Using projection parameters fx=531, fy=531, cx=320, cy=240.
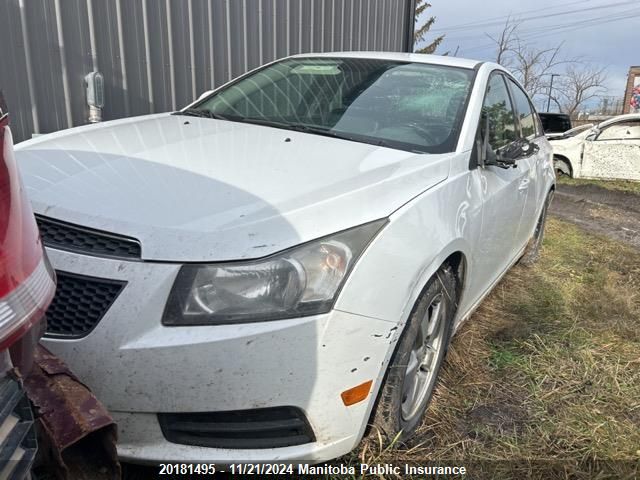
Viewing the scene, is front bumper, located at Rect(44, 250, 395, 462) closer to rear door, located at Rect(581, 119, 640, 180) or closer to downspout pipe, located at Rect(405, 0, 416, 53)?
downspout pipe, located at Rect(405, 0, 416, 53)

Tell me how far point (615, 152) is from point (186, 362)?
11.5m

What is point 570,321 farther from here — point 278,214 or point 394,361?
point 278,214

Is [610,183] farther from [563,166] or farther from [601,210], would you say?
[601,210]

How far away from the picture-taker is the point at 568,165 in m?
11.6

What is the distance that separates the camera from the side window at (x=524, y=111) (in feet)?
13.4

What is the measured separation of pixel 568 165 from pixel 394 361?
11096 mm

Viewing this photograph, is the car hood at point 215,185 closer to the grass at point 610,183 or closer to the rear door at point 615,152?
the grass at point 610,183

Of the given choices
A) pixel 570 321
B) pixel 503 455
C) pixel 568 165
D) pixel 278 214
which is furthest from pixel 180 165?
pixel 568 165

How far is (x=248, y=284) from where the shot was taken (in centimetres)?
162

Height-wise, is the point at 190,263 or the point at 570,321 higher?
the point at 190,263

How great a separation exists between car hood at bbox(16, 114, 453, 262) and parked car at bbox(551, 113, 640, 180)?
10.1m

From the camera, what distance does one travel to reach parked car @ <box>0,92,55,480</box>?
0.98 m

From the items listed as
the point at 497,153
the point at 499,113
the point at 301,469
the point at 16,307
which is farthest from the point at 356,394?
the point at 499,113

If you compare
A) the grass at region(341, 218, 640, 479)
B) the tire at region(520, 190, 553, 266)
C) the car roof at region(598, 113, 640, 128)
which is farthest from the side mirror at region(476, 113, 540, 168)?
the car roof at region(598, 113, 640, 128)
